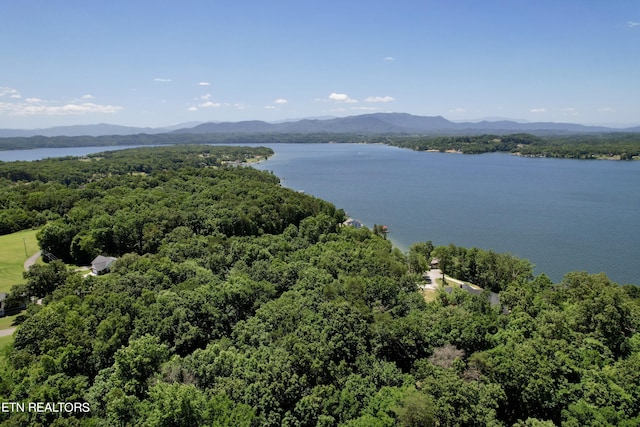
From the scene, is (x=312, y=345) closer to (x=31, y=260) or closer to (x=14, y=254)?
(x=31, y=260)

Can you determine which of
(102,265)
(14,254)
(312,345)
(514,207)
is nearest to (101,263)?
(102,265)

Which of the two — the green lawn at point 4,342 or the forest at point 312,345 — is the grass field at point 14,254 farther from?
the green lawn at point 4,342

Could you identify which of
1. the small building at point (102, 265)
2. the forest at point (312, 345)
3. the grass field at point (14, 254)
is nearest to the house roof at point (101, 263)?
the small building at point (102, 265)

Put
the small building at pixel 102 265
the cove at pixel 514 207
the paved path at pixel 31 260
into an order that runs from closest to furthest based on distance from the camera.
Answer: the small building at pixel 102 265, the paved path at pixel 31 260, the cove at pixel 514 207

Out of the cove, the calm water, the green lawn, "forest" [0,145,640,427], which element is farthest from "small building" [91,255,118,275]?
the cove

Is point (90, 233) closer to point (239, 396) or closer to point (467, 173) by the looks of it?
point (239, 396)

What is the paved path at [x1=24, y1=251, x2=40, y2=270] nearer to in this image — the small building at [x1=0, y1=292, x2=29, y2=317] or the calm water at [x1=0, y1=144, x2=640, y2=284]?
the small building at [x1=0, y1=292, x2=29, y2=317]

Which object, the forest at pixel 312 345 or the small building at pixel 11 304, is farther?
the small building at pixel 11 304
